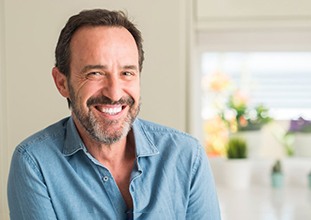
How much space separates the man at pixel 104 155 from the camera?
1.54m

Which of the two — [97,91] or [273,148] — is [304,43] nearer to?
[273,148]

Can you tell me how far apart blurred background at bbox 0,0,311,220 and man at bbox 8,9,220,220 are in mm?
452

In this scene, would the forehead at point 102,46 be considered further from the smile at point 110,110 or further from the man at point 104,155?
the smile at point 110,110

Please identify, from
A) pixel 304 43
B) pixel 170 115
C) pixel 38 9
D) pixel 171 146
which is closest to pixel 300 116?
pixel 304 43

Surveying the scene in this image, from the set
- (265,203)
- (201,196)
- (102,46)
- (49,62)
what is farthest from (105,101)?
(265,203)

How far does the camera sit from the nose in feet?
4.95

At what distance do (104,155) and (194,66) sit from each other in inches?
29.0

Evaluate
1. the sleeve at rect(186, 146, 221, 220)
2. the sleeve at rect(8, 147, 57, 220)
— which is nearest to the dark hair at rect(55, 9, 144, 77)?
the sleeve at rect(8, 147, 57, 220)

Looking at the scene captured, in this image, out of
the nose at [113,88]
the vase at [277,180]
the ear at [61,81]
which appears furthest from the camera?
the vase at [277,180]

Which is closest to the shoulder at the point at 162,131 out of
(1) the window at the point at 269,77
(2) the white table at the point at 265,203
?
(2) the white table at the point at 265,203

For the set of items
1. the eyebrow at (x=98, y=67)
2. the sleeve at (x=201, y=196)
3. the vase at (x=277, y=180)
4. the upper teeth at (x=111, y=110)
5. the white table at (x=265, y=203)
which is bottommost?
the white table at (x=265, y=203)

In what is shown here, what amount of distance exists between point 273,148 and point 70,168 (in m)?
1.30

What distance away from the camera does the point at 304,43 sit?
2.40 meters

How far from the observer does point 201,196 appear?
1.67m
